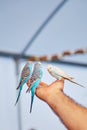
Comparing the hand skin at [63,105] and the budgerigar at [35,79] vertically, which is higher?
the budgerigar at [35,79]

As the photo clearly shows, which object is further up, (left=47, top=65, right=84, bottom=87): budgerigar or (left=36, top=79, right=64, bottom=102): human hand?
(left=47, top=65, right=84, bottom=87): budgerigar

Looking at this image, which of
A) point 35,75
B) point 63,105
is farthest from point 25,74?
point 63,105

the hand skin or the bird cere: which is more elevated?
the bird cere

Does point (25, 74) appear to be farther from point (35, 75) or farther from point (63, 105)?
point (63, 105)

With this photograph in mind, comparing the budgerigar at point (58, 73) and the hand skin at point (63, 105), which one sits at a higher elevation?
the budgerigar at point (58, 73)

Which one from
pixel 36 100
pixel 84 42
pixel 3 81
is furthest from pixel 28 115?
pixel 84 42

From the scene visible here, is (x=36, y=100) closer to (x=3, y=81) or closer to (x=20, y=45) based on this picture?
(x=3, y=81)

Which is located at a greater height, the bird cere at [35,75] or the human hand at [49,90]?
the bird cere at [35,75]

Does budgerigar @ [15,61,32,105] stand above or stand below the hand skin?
above
